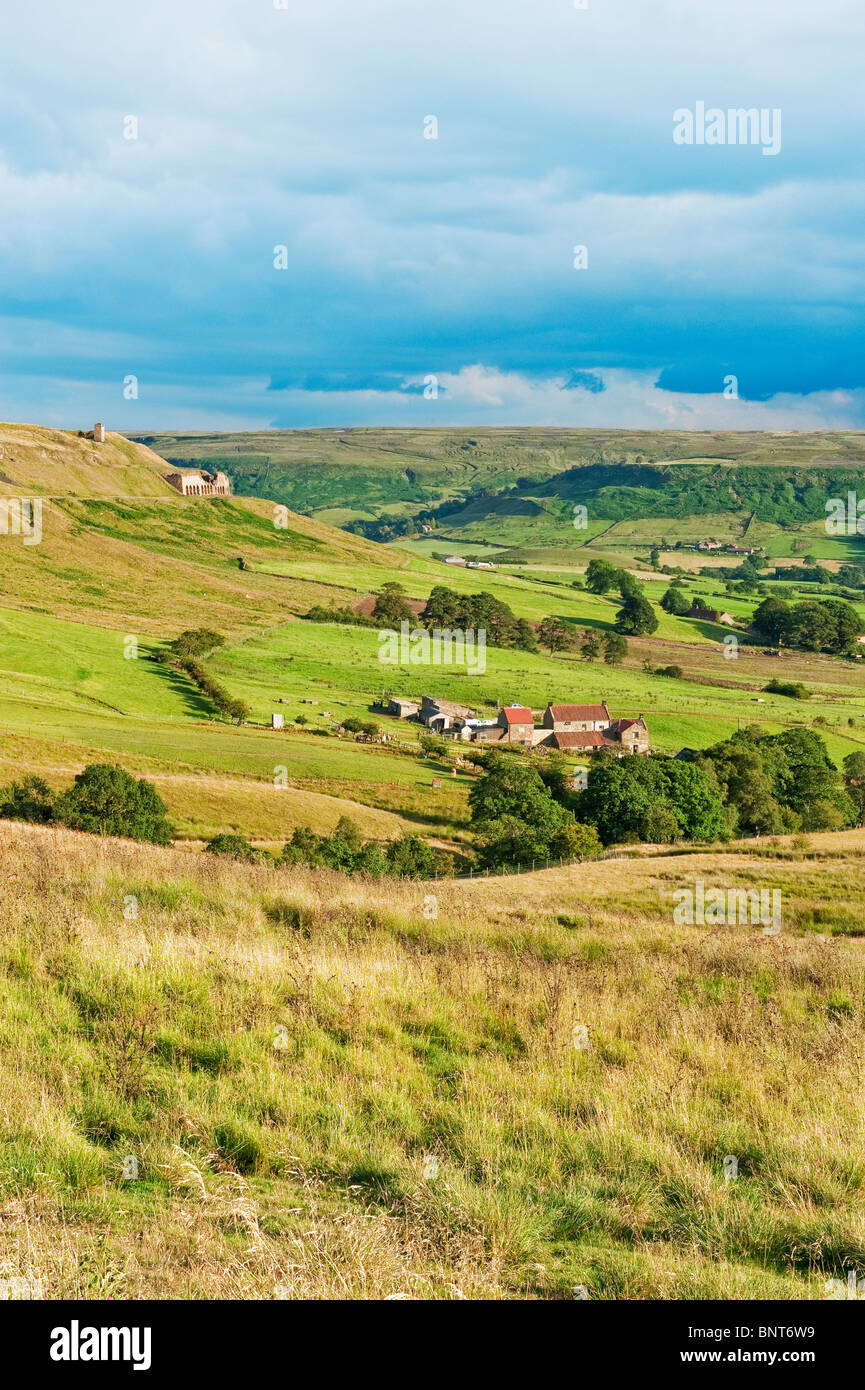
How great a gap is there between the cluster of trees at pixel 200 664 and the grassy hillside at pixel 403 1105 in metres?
76.4

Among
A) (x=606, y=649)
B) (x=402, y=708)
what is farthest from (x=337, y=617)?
(x=402, y=708)

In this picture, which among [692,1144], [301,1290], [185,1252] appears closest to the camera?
[301,1290]

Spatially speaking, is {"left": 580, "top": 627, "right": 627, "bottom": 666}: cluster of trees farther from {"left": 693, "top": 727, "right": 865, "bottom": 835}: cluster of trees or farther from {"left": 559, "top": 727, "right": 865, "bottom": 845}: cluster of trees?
{"left": 693, "top": 727, "right": 865, "bottom": 835}: cluster of trees

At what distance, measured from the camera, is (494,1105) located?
7.66 meters

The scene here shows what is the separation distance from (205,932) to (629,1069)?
5.33 meters

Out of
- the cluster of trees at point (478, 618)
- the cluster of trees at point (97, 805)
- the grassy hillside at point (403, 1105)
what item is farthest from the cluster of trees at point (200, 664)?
the grassy hillside at point (403, 1105)

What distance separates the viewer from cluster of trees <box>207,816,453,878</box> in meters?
45.4

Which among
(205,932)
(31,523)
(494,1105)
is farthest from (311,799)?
(31,523)

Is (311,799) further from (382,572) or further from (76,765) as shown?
(382,572)

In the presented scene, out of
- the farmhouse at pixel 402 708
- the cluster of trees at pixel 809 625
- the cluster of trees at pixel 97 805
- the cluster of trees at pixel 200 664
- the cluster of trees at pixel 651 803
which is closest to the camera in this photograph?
the cluster of trees at pixel 97 805

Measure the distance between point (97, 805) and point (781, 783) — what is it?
5436 centimetres

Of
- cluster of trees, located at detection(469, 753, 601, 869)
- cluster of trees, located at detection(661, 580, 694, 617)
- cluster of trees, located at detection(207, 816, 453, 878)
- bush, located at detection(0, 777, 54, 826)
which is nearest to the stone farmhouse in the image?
cluster of trees, located at detection(469, 753, 601, 869)

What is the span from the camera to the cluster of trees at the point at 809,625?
157500 millimetres

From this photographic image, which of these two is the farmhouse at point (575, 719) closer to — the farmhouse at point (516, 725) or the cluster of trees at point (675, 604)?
the farmhouse at point (516, 725)
